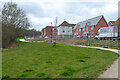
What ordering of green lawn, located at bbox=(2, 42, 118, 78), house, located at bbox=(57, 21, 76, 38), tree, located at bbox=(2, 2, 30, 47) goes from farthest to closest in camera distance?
house, located at bbox=(57, 21, 76, 38), tree, located at bbox=(2, 2, 30, 47), green lawn, located at bbox=(2, 42, 118, 78)

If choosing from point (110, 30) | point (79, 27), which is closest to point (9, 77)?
point (110, 30)

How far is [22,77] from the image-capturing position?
4457 millimetres

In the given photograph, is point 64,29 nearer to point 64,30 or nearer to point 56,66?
point 64,30

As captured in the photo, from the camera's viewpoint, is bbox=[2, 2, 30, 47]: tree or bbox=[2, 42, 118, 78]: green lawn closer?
bbox=[2, 42, 118, 78]: green lawn

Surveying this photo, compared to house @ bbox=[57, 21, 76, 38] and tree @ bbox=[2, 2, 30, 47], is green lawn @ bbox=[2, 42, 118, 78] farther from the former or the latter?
house @ bbox=[57, 21, 76, 38]

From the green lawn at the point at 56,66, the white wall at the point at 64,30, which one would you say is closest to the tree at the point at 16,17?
the green lawn at the point at 56,66

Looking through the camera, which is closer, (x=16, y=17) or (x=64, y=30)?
(x=16, y=17)

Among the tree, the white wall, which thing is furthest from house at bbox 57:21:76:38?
the tree

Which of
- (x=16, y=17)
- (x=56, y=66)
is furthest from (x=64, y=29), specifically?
(x=56, y=66)

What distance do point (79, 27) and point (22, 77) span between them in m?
42.9

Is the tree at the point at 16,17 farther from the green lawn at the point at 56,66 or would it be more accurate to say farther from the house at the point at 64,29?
the house at the point at 64,29

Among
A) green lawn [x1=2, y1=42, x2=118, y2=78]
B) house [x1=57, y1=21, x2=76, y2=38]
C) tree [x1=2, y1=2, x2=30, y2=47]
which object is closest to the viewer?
green lawn [x1=2, y1=42, x2=118, y2=78]

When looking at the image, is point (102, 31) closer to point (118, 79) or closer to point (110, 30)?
point (110, 30)

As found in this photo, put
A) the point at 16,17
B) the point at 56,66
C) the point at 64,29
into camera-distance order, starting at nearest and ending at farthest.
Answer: the point at 56,66 < the point at 16,17 < the point at 64,29
